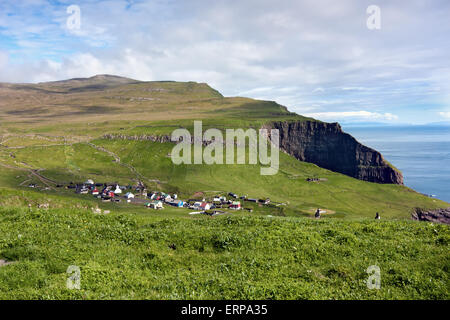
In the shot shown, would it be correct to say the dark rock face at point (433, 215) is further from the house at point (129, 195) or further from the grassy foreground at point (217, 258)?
the grassy foreground at point (217, 258)

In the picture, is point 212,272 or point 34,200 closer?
point 212,272

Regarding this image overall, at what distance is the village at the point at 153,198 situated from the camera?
12038 centimetres

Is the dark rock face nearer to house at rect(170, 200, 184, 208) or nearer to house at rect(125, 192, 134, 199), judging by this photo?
house at rect(170, 200, 184, 208)

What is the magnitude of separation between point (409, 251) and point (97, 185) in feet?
485

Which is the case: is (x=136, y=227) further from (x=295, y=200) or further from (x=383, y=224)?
(x=295, y=200)

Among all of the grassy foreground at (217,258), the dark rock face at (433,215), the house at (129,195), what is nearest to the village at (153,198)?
the house at (129,195)

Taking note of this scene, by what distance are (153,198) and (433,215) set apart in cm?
15714

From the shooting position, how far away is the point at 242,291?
11.4 meters

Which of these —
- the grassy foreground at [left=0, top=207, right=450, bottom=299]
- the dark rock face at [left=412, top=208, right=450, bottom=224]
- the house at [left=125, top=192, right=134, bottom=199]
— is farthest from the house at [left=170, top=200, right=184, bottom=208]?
the dark rock face at [left=412, top=208, right=450, bottom=224]

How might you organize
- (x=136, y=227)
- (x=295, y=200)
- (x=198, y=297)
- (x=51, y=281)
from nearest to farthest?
(x=198, y=297) → (x=51, y=281) → (x=136, y=227) → (x=295, y=200)

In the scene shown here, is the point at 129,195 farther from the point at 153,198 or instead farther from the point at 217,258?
the point at 217,258

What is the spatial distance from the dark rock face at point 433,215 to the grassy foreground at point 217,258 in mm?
176238

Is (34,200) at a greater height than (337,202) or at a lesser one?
greater

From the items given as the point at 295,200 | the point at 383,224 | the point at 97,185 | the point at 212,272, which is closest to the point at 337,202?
the point at 295,200
